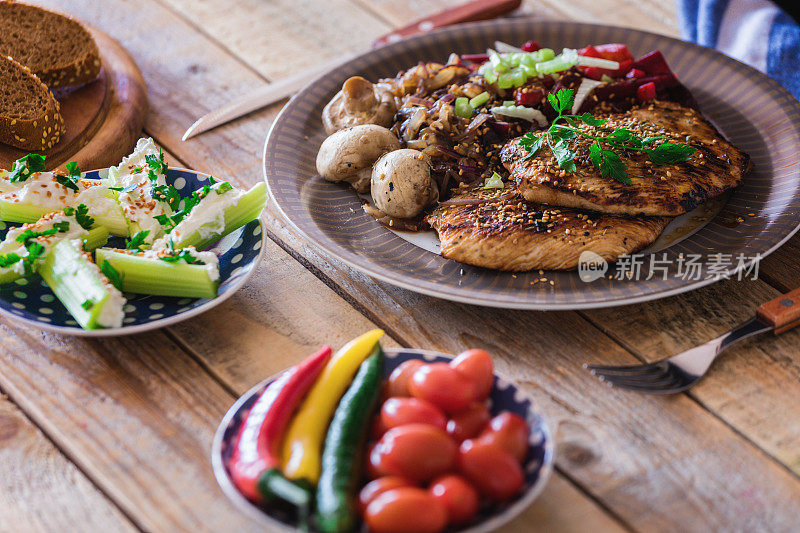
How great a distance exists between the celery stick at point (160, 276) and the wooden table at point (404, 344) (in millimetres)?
173

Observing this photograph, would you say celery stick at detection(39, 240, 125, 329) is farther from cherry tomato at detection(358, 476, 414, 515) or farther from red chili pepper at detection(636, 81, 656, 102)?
red chili pepper at detection(636, 81, 656, 102)

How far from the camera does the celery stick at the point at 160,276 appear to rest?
2287mm

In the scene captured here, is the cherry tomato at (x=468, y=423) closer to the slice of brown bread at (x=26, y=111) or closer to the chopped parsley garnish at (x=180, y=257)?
the chopped parsley garnish at (x=180, y=257)

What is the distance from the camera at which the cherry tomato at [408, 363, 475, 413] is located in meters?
1.84

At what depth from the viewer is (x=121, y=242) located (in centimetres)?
264

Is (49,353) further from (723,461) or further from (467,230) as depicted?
(723,461)

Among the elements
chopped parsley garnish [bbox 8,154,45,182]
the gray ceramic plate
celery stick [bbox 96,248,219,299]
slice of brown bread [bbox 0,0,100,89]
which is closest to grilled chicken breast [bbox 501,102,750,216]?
the gray ceramic plate

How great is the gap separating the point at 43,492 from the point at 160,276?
Answer: 2.22ft

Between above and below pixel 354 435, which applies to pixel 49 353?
below

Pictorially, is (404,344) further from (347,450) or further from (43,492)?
(43,492)

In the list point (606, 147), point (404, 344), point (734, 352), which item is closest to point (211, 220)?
point (404, 344)

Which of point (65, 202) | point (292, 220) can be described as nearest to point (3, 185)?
point (65, 202)

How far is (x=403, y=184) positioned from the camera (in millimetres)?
2754

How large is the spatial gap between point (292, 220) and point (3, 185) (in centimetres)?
98
